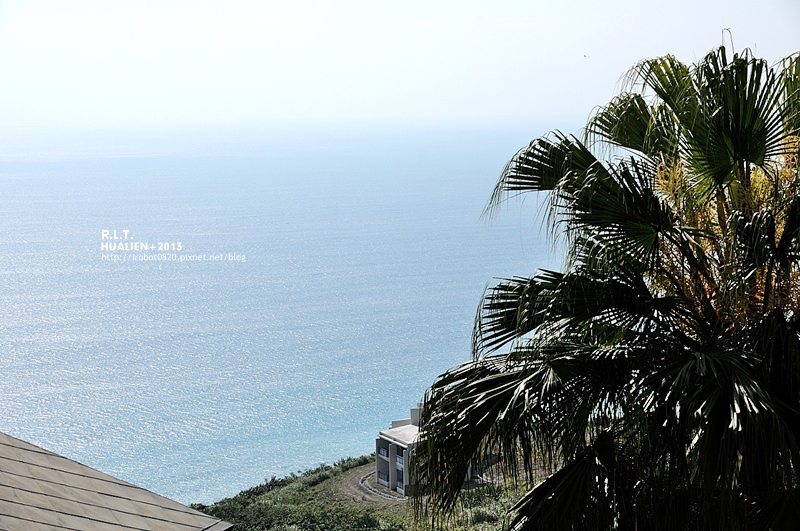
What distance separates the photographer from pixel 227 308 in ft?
122

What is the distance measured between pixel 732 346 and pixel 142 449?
23455mm

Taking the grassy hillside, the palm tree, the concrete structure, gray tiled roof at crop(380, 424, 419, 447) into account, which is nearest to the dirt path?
the grassy hillside

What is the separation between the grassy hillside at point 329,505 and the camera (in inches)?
470

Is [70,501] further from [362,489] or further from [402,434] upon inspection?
[362,489]

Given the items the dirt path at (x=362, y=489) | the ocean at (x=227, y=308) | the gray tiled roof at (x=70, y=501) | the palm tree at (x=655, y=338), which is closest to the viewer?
the palm tree at (x=655, y=338)

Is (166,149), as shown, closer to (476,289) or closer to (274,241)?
(274,241)

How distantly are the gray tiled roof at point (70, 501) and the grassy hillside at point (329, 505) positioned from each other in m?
6.01

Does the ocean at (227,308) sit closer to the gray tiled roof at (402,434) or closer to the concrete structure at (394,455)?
the gray tiled roof at (402,434)

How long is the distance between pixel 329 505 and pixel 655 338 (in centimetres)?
1263

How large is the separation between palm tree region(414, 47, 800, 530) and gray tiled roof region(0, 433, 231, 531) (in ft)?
4.64

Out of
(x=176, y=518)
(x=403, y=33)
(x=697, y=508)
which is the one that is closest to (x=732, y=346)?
(x=697, y=508)

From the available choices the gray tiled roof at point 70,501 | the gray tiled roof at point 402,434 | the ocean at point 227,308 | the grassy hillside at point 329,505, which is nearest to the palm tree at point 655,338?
the gray tiled roof at point 70,501

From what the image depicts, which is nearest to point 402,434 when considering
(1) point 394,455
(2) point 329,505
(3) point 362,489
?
(1) point 394,455

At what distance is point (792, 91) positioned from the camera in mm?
3070
